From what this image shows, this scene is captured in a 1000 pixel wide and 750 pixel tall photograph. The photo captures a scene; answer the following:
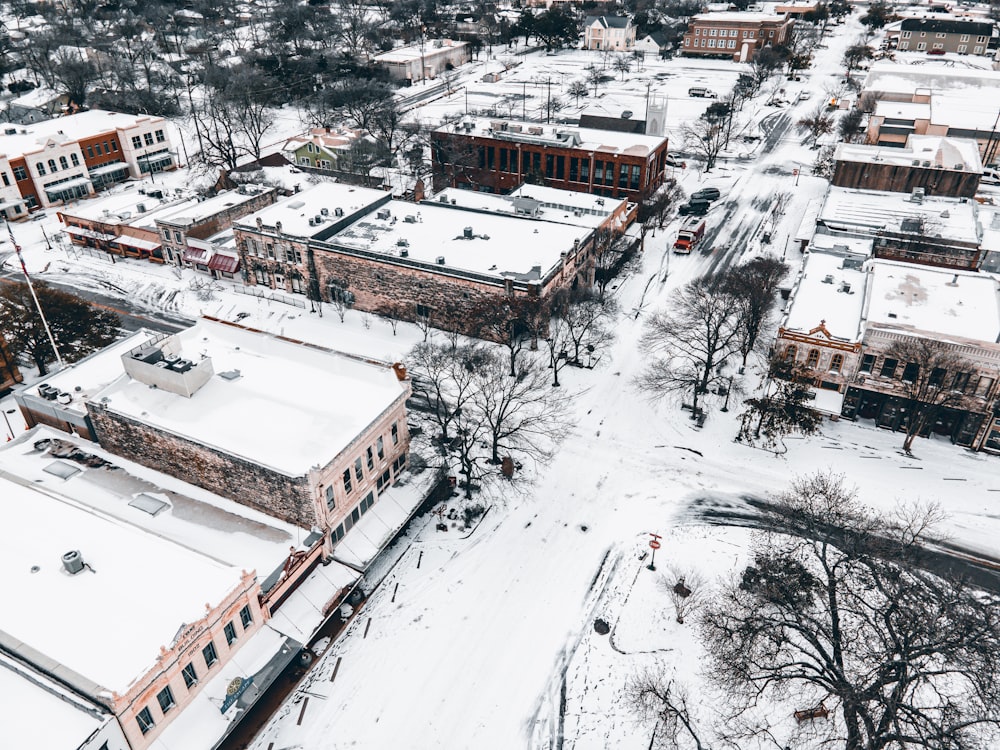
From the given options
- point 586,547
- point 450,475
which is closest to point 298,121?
point 450,475

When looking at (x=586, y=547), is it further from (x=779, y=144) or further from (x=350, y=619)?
(x=779, y=144)

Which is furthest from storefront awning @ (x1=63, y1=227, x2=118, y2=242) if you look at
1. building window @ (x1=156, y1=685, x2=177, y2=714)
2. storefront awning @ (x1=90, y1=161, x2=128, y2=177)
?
building window @ (x1=156, y1=685, x2=177, y2=714)

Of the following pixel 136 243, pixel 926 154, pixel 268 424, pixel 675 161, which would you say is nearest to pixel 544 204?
Result: pixel 675 161

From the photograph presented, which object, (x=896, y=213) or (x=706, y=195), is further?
(x=706, y=195)

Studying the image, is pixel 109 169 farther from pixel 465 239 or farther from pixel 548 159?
pixel 548 159

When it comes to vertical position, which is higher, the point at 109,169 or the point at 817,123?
the point at 817,123

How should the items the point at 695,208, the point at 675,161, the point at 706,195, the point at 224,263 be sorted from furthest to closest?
the point at 675,161 < the point at 706,195 < the point at 695,208 < the point at 224,263
